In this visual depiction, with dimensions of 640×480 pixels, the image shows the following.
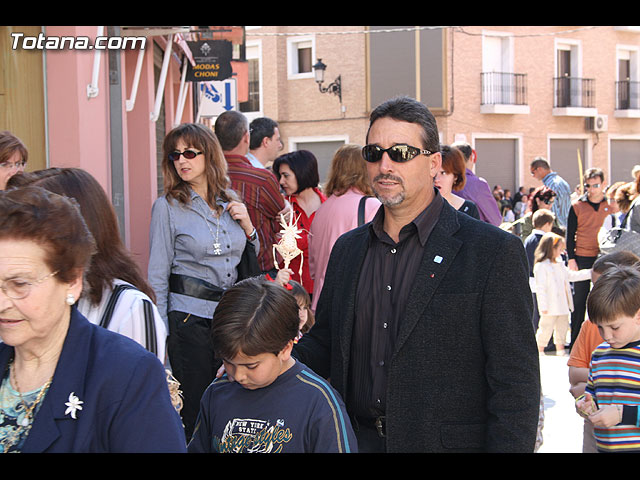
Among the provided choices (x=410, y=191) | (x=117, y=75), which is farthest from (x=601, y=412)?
(x=117, y=75)

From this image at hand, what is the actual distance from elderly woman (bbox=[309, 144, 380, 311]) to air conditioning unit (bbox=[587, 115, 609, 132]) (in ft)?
91.1

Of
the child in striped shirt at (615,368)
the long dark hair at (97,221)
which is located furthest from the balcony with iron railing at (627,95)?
the long dark hair at (97,221)

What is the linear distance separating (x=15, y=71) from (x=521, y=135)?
26.9 meters

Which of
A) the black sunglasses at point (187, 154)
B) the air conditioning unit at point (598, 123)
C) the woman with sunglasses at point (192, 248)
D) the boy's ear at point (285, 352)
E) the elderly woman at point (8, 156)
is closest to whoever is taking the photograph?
the boy's ear at point (285, 352)

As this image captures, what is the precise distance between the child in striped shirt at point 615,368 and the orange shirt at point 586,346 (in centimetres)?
26

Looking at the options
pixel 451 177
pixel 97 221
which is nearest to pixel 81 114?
pixel 451 177

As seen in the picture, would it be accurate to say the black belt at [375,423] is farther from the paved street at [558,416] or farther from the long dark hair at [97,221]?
the paved street at [558,416]

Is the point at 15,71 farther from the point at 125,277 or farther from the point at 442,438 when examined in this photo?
the point at 442,438

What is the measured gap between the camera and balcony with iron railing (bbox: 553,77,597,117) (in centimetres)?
3041

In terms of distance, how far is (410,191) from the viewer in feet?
9.69

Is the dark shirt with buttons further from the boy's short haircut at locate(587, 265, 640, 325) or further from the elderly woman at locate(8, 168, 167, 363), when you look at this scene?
the boy's short haircut at locate(587, 265, 640, 325)

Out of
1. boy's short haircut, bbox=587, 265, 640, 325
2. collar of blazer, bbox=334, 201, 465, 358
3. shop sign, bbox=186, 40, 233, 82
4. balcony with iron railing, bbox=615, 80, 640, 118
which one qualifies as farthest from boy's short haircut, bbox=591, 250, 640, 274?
balcony with iron railing, bbox=615, 80, 640, 118

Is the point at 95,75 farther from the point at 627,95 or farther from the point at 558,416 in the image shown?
the point at 627,95

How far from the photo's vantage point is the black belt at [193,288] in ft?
14.6
